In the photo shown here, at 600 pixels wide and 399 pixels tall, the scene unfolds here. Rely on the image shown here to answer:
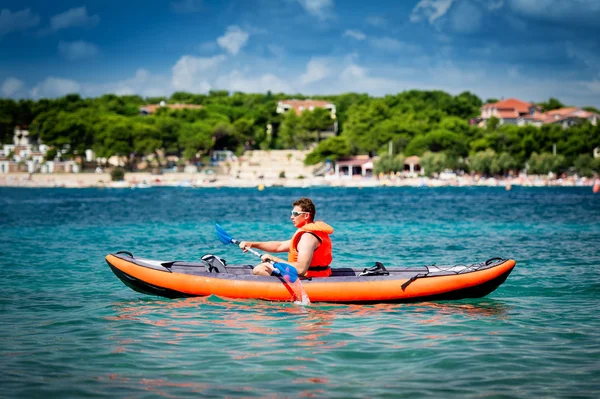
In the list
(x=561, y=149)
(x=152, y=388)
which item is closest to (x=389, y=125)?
(x=561, y=149)

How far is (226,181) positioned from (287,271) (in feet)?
297

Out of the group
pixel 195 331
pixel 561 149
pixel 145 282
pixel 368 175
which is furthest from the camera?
pixel 368 175

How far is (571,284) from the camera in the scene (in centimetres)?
1467

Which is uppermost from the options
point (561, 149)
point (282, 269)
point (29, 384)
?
point (561, 149)

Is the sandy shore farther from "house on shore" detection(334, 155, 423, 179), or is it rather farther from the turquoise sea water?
the turquoise sea water

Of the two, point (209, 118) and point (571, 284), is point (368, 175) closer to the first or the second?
point (209, 118)

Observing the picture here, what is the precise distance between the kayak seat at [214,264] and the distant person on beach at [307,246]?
2.17 ft

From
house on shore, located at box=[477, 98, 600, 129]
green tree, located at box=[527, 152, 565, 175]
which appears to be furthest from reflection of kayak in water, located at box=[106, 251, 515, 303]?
house on shore, located at box=[477, 98, 600, 129]

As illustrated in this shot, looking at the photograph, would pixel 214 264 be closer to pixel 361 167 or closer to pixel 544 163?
pixel 544 163

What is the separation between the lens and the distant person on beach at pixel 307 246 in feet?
37.1

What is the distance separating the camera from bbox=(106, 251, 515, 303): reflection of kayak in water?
11.4 metres

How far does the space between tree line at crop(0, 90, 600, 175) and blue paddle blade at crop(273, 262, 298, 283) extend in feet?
279

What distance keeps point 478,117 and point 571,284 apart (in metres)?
120

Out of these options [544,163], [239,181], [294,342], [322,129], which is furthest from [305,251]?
[322,129]
